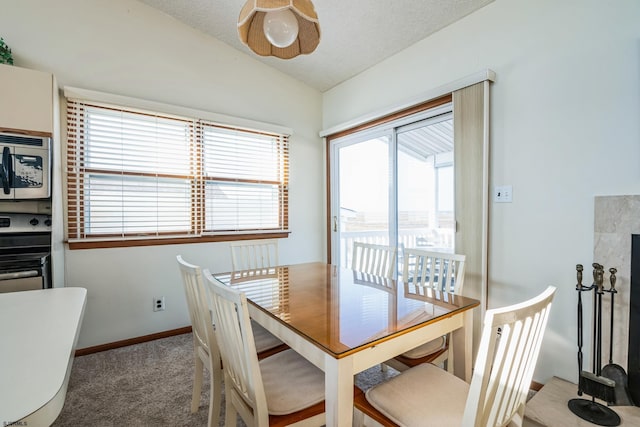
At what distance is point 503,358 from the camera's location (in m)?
0.90

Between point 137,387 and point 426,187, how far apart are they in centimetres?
284

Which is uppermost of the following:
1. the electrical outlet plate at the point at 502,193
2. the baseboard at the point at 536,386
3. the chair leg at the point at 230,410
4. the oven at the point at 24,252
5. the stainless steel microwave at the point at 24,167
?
the stainless steel microwave at the point at 24,167

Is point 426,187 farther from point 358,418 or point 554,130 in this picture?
point 358,418

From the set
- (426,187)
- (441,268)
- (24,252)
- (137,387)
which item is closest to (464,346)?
(441,268)

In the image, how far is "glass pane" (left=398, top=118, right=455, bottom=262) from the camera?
9.04ft

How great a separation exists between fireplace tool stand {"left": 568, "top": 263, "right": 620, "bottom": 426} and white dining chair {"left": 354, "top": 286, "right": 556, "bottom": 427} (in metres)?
0.81

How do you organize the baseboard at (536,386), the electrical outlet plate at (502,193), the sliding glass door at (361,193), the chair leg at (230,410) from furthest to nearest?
the sliding glass door at (361,193) → the electrical outlet plate at (502,193) → the baseboard at (536,386) → the chair leg at (230,410)

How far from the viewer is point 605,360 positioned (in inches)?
70.7

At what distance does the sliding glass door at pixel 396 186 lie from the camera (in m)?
2.80

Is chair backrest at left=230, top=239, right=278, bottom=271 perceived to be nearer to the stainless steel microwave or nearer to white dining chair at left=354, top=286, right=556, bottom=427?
the stainless steel microwave

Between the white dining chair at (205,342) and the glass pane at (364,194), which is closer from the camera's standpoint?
the white dining chair at (205,342)

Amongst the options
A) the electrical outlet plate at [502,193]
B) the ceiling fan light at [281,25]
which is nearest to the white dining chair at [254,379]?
the ceiling fan light at [281,25]

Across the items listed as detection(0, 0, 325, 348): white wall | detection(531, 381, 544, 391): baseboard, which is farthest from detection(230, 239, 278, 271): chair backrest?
detection(531, 381, 544, 391): baseboard

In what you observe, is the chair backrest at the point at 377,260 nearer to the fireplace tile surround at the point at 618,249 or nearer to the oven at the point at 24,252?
the fireplace tile surround at the point at 618,249
